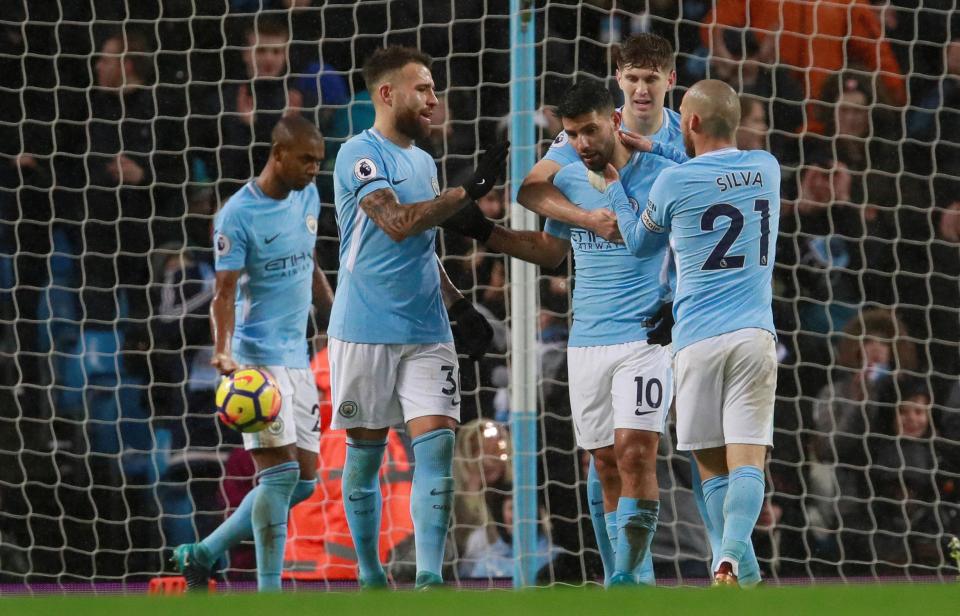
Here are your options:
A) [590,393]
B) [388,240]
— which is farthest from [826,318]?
[388,240]

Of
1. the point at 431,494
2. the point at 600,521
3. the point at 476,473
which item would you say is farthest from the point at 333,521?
the point at 431,494

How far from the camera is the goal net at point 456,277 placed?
6.37 metres

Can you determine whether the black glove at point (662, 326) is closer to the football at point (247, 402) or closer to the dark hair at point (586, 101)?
the dark hair at point (586, 101)

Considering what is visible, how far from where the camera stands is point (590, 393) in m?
4.86

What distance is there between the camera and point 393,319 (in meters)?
4.69

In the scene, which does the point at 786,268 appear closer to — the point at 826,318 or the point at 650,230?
the point at 826,318

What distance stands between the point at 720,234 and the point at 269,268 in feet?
5.94

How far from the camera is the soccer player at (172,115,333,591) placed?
531 centimetres

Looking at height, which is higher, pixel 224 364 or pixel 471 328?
pixel 471 328

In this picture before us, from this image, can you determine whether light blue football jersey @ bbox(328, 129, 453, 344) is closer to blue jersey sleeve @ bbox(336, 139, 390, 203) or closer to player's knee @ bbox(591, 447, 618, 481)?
blue jersey sleeve @ bbox(336, 139, 390, 203)

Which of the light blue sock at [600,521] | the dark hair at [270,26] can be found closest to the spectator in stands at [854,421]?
the light blue sock at [600,521]

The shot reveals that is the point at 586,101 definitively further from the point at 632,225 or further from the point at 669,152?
the point at 632,225

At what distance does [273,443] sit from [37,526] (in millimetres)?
1920

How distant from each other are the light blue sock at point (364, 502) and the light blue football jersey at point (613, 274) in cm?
79
